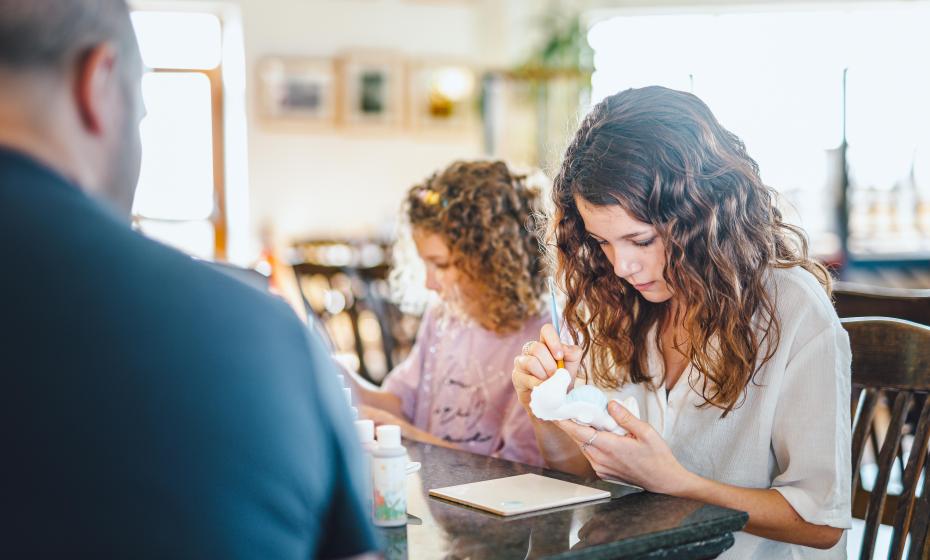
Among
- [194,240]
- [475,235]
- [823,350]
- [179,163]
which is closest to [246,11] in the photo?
[179,163]

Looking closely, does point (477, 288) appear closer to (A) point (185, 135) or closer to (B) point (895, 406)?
(B) point (895, 406)

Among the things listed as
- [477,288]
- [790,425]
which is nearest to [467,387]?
[477,288]

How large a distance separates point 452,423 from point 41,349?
1.61 metres

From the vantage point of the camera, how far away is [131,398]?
0.69 meters

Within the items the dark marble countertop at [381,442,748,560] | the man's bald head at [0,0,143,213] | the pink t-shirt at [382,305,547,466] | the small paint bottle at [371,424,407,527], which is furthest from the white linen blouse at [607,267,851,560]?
the man's bald head at [0,0,143,213]

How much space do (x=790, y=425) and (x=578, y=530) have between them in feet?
1.50

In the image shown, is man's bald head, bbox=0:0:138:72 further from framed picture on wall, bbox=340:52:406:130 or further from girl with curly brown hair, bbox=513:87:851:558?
framed picture on wall, bbox=340:52:406:130

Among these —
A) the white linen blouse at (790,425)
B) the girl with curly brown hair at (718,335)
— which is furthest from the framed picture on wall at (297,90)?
the white linen blouse at (790,425)

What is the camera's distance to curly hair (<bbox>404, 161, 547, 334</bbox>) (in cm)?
218

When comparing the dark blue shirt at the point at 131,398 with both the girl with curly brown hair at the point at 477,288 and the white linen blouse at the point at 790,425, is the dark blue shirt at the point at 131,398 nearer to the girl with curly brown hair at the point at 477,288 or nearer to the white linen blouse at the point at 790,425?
the white linen blouse at the point at 790,425

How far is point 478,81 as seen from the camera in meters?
8.20

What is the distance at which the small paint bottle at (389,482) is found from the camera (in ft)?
4.29

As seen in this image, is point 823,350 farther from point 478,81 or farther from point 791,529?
point 478,81

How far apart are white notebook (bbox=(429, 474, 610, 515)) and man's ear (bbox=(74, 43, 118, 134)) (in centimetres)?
79
